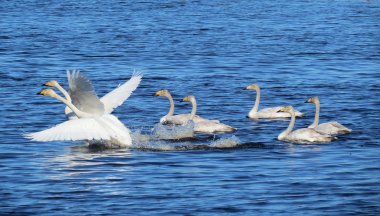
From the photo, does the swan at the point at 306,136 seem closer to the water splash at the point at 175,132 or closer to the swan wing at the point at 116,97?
the water splash at the point at 175,132

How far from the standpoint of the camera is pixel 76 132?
1747 centimetres

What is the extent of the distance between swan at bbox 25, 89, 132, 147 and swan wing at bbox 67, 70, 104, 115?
0.14 meters

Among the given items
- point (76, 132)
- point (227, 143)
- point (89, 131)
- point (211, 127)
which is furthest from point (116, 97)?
point (227, 143)

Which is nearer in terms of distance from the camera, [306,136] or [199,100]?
[306,136]

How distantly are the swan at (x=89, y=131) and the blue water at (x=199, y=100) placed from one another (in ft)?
0.95

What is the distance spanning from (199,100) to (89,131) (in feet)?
20.7

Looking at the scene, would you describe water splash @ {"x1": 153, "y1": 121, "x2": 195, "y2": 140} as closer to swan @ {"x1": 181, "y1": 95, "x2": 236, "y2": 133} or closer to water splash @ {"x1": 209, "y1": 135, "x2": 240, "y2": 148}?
swan @ {"x1": 181, "y1": 95, "x2": 236, "y2": 133}

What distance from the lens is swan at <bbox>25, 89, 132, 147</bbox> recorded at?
56.1 ft

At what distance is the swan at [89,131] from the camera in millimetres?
17094

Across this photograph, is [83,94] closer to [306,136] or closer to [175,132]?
[175,132]

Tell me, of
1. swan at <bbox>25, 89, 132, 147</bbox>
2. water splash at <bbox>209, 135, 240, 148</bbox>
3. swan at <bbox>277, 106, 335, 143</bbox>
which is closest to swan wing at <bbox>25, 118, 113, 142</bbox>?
swan at <bbox>25, 89, 132, 147</bbox>

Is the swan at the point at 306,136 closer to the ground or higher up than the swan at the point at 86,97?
closer to the ground

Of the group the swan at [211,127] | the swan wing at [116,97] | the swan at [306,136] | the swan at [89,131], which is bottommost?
the swan at [306,136]

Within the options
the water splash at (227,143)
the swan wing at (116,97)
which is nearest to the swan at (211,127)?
the water splash at (227,143)
